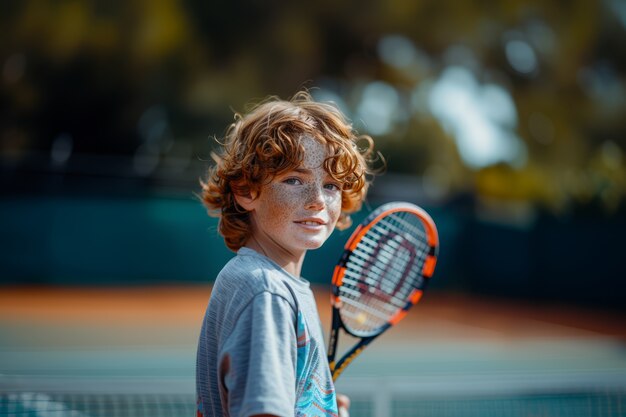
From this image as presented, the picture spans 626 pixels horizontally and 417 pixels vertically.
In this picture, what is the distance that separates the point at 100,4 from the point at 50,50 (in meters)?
1.39

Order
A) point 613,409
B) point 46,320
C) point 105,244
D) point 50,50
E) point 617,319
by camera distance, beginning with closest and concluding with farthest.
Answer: point 613,409 < point 46,320 < point 617,319 < point 105,244 < point 50,50

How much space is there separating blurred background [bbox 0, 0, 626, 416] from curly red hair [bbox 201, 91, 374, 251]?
9066 mm

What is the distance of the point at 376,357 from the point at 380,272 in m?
4.80

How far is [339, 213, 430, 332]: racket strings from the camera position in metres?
1.78

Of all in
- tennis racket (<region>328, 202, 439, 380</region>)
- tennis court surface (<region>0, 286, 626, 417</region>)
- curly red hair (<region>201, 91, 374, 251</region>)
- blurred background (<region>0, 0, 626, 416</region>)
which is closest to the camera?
curly red hair (<region>201, 91, 374, 251</region>)

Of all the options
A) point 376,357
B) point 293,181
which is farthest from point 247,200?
point 376,357

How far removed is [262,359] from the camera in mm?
996

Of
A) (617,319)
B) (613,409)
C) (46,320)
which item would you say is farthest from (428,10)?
(613,409)

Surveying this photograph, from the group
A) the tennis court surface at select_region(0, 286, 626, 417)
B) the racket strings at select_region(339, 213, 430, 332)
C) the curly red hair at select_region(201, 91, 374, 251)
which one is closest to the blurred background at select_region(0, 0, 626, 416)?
the tennis court surface at select_region(0, 286, 626, 417)

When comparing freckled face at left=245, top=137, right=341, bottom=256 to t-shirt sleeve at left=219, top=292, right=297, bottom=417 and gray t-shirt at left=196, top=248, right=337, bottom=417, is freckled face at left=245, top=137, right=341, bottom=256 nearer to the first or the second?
gray t-shirt at left=196, top=248, right=337, bottom=417

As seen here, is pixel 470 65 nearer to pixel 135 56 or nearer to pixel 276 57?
pixel 276 57

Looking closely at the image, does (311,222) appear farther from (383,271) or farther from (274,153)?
(383,271)

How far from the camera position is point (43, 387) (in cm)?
198

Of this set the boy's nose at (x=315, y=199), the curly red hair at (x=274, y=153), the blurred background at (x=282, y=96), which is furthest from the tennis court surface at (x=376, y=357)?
the boy's nose at (x=315, y=199)
